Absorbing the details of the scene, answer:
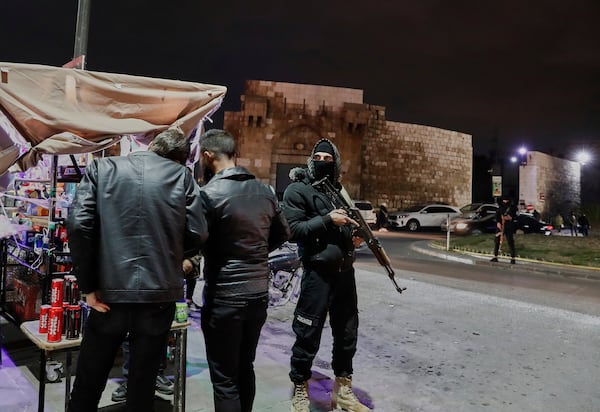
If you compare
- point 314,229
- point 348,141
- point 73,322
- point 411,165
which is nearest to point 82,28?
point 73,322

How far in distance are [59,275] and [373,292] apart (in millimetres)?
5760

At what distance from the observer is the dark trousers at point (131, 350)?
91.4 inches

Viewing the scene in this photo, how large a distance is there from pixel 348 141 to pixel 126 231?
28.6 m

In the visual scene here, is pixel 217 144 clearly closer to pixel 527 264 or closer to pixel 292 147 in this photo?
pixel 527 264

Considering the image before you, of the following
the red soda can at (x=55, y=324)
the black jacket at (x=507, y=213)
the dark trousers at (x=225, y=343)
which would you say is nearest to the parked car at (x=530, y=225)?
the black jacket at (x=507, y=213)

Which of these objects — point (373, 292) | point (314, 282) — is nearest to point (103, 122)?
point (314, 282)

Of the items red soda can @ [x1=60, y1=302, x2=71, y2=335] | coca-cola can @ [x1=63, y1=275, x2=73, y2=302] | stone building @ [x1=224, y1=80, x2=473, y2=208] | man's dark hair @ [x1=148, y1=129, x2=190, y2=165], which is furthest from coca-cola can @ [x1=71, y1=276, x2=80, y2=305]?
stone building @ [x1=224, y1=80, x2=473, y2=208]

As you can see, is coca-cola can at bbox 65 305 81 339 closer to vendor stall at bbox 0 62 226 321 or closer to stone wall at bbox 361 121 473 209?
vendor stall at bbox 0 62 226 321

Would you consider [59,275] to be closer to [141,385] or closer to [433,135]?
[141,385]

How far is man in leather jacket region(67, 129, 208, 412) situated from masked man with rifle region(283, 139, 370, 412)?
124 centimetres

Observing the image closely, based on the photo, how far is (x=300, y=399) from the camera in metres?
3.40

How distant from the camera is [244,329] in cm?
273

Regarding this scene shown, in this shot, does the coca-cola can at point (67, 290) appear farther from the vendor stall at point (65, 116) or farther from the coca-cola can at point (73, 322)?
the vendor stall at point (65, 116)

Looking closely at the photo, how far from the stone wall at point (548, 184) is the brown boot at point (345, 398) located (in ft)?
96.1
